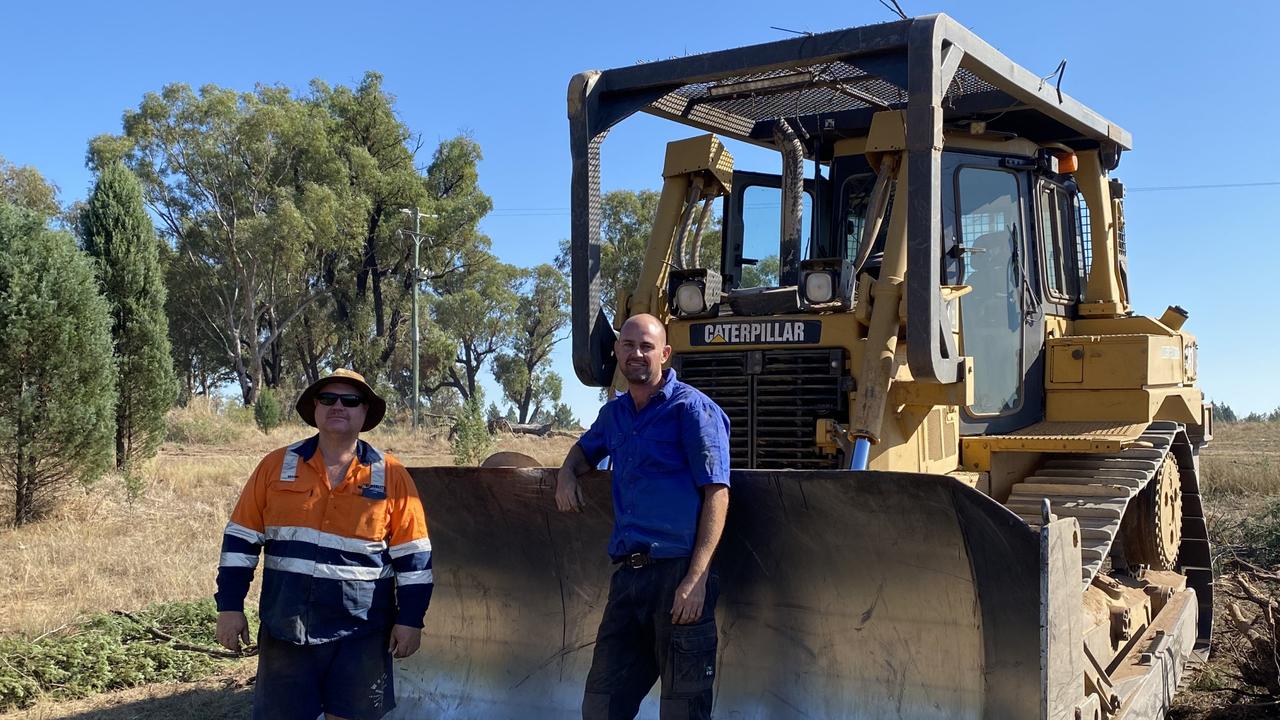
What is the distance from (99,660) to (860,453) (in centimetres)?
467

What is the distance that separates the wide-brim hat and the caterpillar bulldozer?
35.6 inches

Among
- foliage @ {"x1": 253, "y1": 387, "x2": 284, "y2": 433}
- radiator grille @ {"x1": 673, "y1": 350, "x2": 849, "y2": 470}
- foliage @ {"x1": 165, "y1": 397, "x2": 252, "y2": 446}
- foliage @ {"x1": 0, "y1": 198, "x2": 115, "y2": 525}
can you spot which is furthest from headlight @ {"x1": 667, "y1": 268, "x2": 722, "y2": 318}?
foliage @ {"x1": 253, "y1": 387, "x2": 284, "y2": 433}

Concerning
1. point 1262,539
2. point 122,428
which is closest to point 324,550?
point 1262,539

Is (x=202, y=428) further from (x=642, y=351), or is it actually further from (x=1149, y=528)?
(x=642, y=351)

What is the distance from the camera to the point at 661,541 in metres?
3.91

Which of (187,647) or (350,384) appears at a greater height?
(350,384)

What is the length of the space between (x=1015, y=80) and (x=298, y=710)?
4111mm

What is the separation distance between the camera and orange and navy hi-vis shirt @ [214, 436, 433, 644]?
3840 millimetres

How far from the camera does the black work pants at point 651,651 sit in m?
3.81

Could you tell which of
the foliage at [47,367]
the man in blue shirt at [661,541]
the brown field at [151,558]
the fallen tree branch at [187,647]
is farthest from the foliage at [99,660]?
the foliage at [47,367]

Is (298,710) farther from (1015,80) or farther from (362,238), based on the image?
(362,238)

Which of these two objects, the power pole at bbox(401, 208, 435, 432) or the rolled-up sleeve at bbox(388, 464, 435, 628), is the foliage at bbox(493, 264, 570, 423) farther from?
the rolled-up sleeve at bbox(388, 464, 435, 628)

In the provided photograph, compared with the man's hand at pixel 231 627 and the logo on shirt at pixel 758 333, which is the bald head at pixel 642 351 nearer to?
the man's hand at pixel 231 627

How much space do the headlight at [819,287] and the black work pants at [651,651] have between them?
2.03 m
